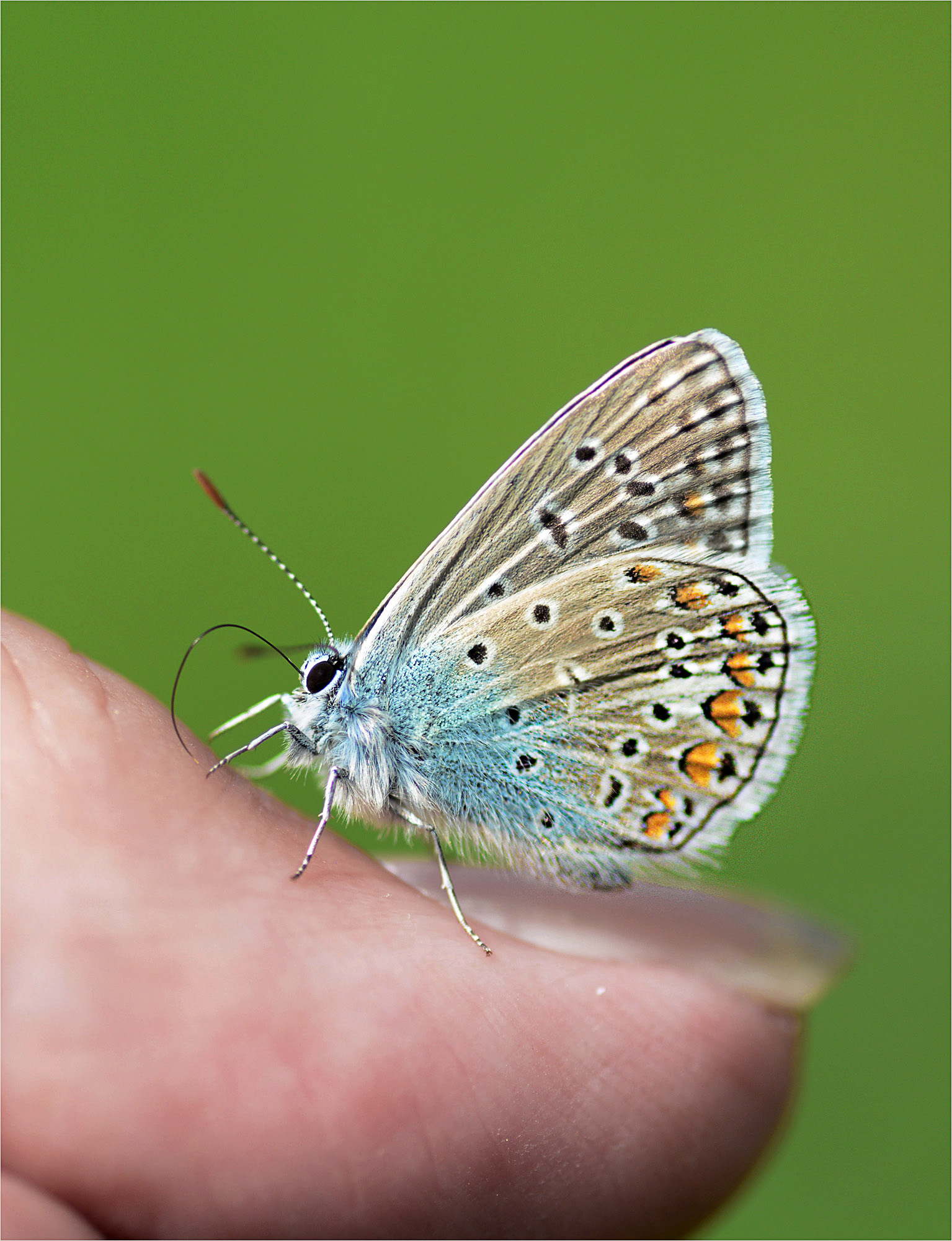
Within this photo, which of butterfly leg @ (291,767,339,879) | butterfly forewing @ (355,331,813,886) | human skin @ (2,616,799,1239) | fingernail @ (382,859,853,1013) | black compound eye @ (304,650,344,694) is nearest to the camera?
human skin @ (2,616,799,1239)

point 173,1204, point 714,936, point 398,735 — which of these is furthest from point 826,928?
point 173,1204

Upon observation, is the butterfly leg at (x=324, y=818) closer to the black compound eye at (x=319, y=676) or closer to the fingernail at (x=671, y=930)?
the black compound eye at (x=319, y=676)

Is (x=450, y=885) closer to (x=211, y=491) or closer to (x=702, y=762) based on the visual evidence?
(x=702, y=762)

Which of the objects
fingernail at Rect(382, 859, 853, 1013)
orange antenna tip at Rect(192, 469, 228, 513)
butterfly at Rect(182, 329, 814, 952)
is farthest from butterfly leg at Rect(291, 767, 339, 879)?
orange antenna tip at Rect(192, 469, 228, 513)

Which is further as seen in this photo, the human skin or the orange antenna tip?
the orange antenna tip

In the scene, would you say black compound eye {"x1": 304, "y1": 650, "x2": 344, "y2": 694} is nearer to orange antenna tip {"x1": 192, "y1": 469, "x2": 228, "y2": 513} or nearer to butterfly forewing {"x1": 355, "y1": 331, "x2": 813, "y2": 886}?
butterfly forewing {"x1": 355, "y1": 331, "x2": 813, "y2": 886}

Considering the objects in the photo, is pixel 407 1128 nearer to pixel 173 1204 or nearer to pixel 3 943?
pixel 173 1204

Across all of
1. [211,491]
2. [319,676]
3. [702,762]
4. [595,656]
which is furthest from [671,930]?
[211,491]
